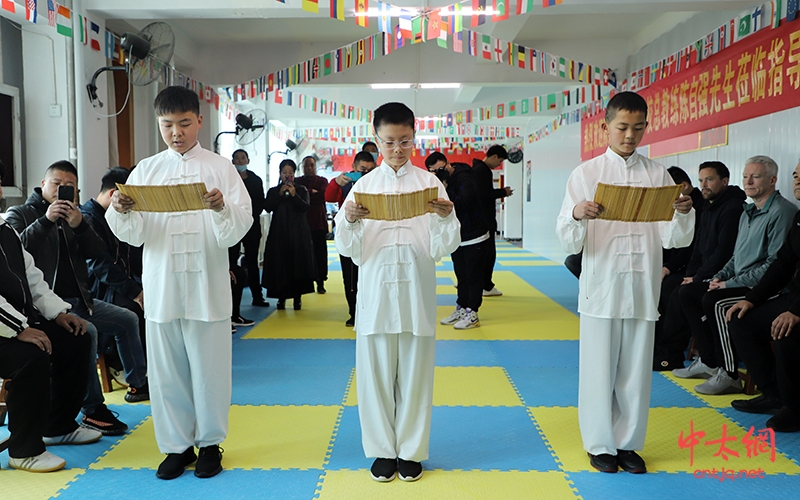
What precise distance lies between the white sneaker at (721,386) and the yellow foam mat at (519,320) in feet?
5.20

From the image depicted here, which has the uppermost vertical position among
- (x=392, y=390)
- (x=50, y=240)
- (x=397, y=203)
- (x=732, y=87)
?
(x=732, y=87)

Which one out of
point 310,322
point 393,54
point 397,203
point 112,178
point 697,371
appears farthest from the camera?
point 393,54

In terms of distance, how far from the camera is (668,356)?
14.5ft

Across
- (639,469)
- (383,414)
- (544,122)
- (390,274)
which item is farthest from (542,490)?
(544,122)

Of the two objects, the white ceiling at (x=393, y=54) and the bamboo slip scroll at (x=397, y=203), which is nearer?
the bamboo slip scroll at (x=397, y=203)

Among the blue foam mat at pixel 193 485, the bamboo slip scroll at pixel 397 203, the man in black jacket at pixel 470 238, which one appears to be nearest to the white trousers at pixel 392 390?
the blue foam mat at pixel 193 485

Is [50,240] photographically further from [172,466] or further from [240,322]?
[240,322]

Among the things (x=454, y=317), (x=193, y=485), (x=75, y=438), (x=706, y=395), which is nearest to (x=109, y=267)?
(x=75, y=438)

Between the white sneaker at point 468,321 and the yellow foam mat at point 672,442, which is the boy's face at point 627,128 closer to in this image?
the yellow foam mat at point 672,442

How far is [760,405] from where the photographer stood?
3523 millimetres

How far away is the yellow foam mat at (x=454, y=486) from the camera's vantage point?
255 centimetres

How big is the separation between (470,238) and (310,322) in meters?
1.75

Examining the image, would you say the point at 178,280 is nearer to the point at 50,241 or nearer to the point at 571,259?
the point at 50,241

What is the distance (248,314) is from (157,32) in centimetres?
285
